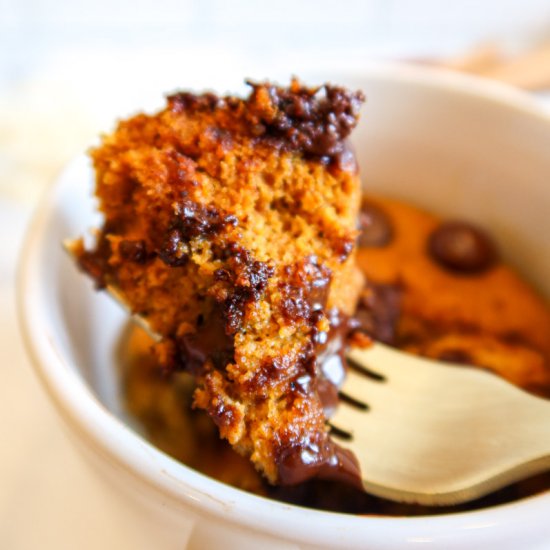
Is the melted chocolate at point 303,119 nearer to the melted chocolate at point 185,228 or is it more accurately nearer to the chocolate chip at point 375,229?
the melted chocolate at point 185,228

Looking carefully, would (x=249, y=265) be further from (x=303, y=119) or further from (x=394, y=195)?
(x=394, y=195)

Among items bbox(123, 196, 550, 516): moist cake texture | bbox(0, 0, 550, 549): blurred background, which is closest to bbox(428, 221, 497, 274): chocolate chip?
bbox(123, 196, 550, 516): moist cake texture

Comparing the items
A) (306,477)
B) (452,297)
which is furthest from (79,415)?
(452,297)

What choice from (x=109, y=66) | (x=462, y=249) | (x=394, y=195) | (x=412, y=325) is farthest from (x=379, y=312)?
(x=109, y=66)

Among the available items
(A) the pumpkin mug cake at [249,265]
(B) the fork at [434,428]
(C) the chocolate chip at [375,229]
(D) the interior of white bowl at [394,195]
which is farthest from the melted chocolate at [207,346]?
(C) the chocolate chip at [375,229]

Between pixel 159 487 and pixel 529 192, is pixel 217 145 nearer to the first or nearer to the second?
pixel 159 487

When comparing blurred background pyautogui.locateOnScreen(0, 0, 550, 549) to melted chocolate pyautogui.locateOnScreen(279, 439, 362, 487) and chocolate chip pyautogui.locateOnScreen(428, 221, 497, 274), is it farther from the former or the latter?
chocolate chip pyautogui.locateOnScreen(428, 221, 497, 274)
